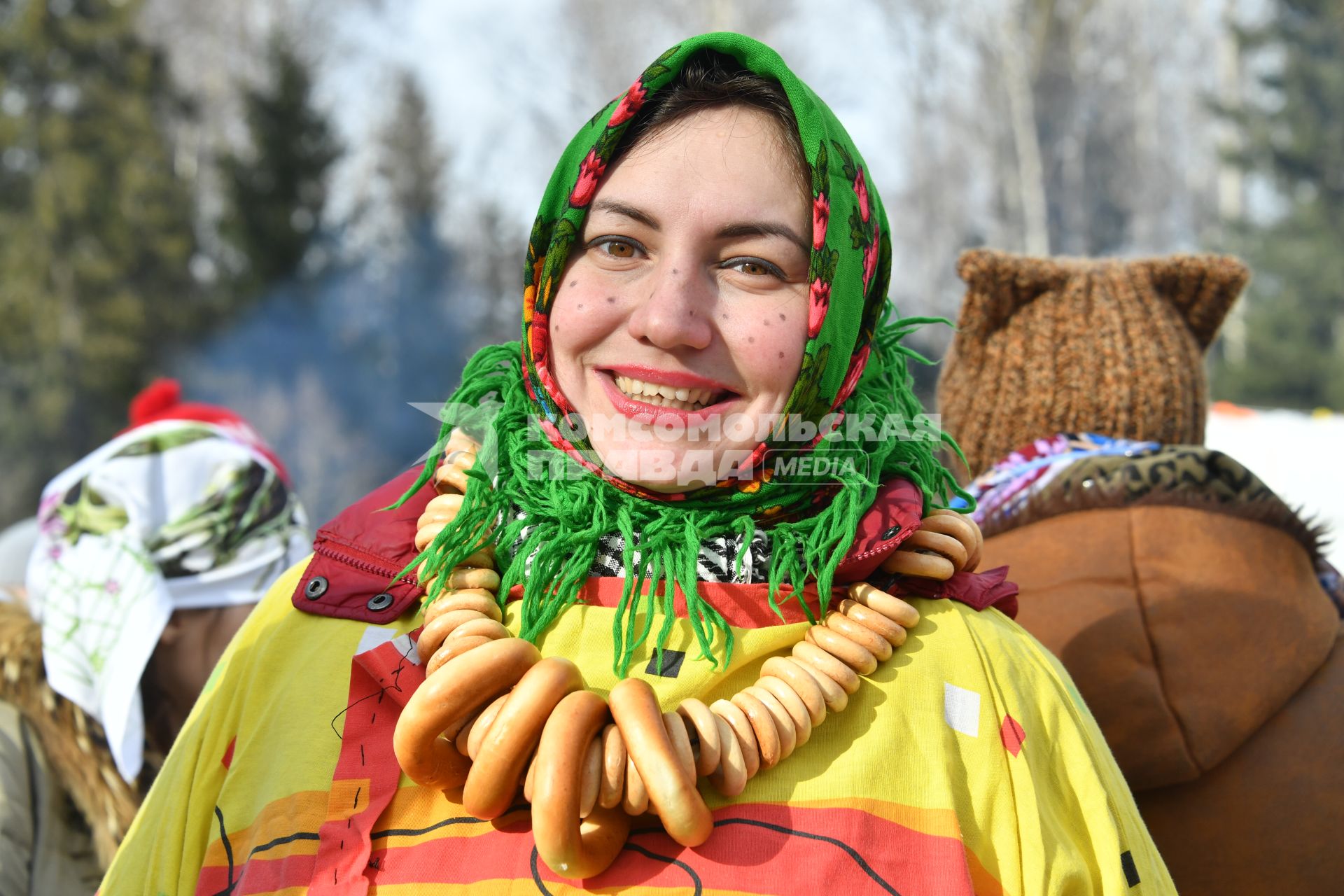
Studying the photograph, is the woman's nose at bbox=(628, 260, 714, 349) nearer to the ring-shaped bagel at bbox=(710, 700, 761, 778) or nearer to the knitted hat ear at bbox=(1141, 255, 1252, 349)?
the ring-shaped bagel at bbox=(710, 700, 761, 778)

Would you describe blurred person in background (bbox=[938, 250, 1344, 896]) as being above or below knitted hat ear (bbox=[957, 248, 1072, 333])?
below

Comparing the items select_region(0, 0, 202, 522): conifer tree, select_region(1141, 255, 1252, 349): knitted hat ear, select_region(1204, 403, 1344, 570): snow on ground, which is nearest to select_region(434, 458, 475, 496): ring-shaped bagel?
select_region(1141, 255, 1252, 349): knitted hat ear

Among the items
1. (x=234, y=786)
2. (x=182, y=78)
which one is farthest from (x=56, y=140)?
(x=234, y=786)

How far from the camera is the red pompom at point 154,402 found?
10.6ft

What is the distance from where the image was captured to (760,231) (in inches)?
58.1

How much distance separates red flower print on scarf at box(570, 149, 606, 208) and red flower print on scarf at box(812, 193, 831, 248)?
0.32 metres

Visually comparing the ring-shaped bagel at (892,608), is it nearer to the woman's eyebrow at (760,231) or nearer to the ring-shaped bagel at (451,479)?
the woman's eyebrow at (760,231)

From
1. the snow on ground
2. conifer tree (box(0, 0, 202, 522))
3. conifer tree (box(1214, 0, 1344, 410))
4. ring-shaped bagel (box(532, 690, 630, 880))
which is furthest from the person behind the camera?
conifer tree (box(0, 0, 202, 522))

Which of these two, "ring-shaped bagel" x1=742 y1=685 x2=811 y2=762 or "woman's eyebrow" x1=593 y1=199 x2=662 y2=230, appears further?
"woman's eyebrow" x1=593 y1=199 x2=662 y2=230

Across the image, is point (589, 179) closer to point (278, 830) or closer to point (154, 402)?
point (278, 830)

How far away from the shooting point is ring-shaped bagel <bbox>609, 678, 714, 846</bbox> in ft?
4.02

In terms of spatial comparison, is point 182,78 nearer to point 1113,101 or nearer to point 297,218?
point 297,218

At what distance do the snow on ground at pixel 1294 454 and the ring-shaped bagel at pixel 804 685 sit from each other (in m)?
2.52

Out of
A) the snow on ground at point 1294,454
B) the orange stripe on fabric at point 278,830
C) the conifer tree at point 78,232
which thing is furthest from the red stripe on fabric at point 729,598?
the conifer tree at point 78,232
